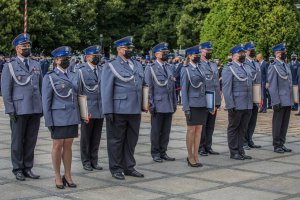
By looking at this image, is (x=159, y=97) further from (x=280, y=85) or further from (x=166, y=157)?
(x=280, y=85)

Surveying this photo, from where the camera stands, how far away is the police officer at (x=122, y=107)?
880 centimetres

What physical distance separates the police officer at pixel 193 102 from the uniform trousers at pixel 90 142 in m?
1.47

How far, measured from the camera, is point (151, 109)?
10570 mm

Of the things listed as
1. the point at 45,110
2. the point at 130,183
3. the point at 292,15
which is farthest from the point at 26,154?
the point at 292,15

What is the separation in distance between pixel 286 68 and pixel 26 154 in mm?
5497

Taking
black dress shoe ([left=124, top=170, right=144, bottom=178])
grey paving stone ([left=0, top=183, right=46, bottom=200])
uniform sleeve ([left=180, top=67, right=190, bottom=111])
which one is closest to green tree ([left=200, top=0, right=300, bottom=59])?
uniform sleeve ([left=180, top=67, right=190, bottom=111])

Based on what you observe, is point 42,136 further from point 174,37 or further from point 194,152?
point 174,37

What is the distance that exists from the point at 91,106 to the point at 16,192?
2251 mm

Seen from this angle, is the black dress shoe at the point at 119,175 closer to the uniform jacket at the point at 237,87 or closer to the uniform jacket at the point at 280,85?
the uniform jacket at the point at 237,87

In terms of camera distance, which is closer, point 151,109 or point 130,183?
point 130,183

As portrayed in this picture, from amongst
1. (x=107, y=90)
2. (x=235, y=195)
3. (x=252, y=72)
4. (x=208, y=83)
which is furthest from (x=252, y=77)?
(x=235, y=195)

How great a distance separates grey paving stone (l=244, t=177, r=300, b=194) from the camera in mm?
7973

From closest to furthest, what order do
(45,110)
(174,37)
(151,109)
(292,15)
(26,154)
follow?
(45,110) → (26,154) → (151,109) → (292,15) → (174,37)

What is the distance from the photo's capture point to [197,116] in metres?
9.91
